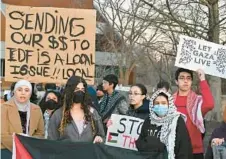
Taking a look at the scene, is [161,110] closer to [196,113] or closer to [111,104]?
[196,113]

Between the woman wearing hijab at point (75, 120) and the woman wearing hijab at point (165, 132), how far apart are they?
0.50 m

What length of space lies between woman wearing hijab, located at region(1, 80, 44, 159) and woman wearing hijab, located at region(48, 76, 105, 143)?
52cm

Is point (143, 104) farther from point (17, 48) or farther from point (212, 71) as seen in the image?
point (17, 48)

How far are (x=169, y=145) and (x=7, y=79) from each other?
2.39m

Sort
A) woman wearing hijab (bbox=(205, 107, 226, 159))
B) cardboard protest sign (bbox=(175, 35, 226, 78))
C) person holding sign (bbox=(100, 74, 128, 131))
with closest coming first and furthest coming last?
woman wearing hijab (bbox=(205, 107, 226, 159)), cardboard protest sign (bbox=(175, 35, 226, 78)), person holding sign (bbox=(100, 74, 128, 131))

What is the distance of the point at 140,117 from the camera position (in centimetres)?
642

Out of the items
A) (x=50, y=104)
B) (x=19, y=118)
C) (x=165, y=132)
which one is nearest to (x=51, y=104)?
(x=50, y=104)

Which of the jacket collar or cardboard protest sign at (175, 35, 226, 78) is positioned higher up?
cardboard protest sign at (175, 35, 226, 78)

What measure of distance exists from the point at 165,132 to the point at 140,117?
4.76ft

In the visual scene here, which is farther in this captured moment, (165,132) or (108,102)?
(108,102)

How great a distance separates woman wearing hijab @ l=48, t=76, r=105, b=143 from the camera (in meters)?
5.12

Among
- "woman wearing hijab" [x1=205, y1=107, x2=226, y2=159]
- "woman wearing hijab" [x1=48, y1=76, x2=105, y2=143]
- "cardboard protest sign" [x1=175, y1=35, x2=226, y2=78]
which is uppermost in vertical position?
"cardboard protest sign" [x1=175, y1=35, x2=226, y2=78]

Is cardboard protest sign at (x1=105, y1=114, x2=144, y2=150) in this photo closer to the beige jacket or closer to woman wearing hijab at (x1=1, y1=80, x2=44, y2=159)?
woman wearing hijab at (x1=1, y1=80, x2=44, y2=159)

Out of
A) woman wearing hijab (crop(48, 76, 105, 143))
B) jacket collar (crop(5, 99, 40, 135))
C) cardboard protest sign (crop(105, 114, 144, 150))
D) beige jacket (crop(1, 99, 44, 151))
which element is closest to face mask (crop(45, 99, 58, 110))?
cardboard protest sign (crop(105, 114, 144, 150))
